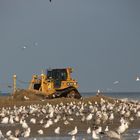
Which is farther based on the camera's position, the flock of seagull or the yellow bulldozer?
the yellow bulldozer

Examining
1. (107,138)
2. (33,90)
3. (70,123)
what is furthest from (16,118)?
(33,90)

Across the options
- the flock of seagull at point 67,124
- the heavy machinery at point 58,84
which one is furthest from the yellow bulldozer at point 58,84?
the flock of seagull at point 67,124

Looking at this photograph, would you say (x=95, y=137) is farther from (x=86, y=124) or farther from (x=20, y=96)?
(x=20, y=96)

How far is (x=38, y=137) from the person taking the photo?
986 inches

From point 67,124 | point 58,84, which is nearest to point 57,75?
point 58,84

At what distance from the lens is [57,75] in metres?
56.5

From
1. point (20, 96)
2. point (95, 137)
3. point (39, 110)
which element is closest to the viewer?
point (95, 137)

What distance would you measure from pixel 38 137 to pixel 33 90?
3033 centimetres

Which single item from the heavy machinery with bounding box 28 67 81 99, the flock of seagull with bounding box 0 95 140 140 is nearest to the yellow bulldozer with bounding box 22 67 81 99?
the heavy machinery with bounding box 28 67 81 99

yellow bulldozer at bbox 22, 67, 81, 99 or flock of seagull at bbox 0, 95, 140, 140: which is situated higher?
yellow bulldozer at bbox 22, 67, 81, 99

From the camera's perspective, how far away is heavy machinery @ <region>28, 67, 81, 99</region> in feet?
182

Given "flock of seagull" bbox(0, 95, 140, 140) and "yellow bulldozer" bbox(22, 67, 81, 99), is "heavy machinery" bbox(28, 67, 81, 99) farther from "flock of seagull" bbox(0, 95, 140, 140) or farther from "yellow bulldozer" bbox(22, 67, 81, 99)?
"flock of seagull" bbox(0, 95, 140, 140)

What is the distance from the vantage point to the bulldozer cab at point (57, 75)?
2213 inches

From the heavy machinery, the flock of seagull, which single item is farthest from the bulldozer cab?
the flock of seagull
